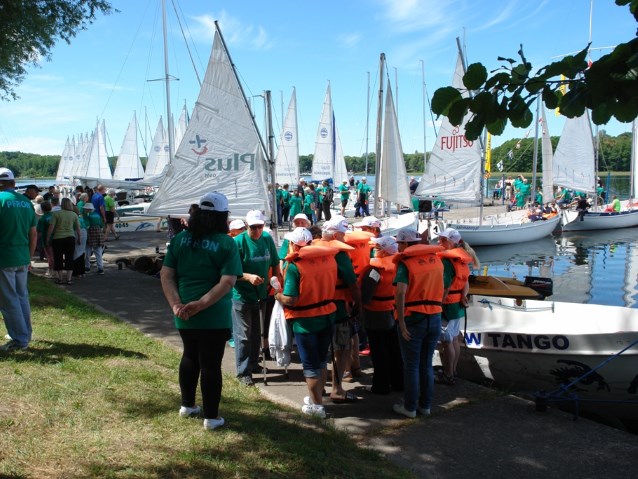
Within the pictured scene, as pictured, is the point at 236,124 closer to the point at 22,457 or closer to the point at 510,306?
the point at 510,306

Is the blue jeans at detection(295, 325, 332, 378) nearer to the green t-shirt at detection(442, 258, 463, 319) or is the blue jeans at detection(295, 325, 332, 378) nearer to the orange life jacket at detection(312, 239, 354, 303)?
the orange life jacket at detection(312, 239, 354, 303)

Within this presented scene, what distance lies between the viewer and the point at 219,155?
1088 centimetres

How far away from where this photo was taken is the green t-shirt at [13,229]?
5.85m

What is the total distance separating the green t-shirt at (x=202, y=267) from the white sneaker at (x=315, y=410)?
149 centimetres

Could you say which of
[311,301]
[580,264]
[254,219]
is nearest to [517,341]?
[311,301]

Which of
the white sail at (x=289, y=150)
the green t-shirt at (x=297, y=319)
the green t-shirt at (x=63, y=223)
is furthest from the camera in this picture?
the white sail at (x=289, y=150)

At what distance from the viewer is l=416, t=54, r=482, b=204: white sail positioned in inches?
832

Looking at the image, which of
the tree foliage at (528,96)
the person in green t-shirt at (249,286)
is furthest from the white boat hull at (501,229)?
the tree foliage at (528,96)

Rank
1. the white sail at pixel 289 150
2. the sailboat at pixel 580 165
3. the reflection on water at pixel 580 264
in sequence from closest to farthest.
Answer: the reflection on water at pixel 580 264 → the sailboat at pixel 580 165 → the white sail at pixel 289 150

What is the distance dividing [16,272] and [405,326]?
399 cm

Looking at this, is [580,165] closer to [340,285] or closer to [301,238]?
[340,285]

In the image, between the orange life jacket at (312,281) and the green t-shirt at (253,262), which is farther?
the green t-shirt at (253,262)

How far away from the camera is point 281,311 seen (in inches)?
236

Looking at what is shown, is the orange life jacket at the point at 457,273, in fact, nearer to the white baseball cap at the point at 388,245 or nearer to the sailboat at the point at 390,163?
the white baseball cap at the point at 388,245
